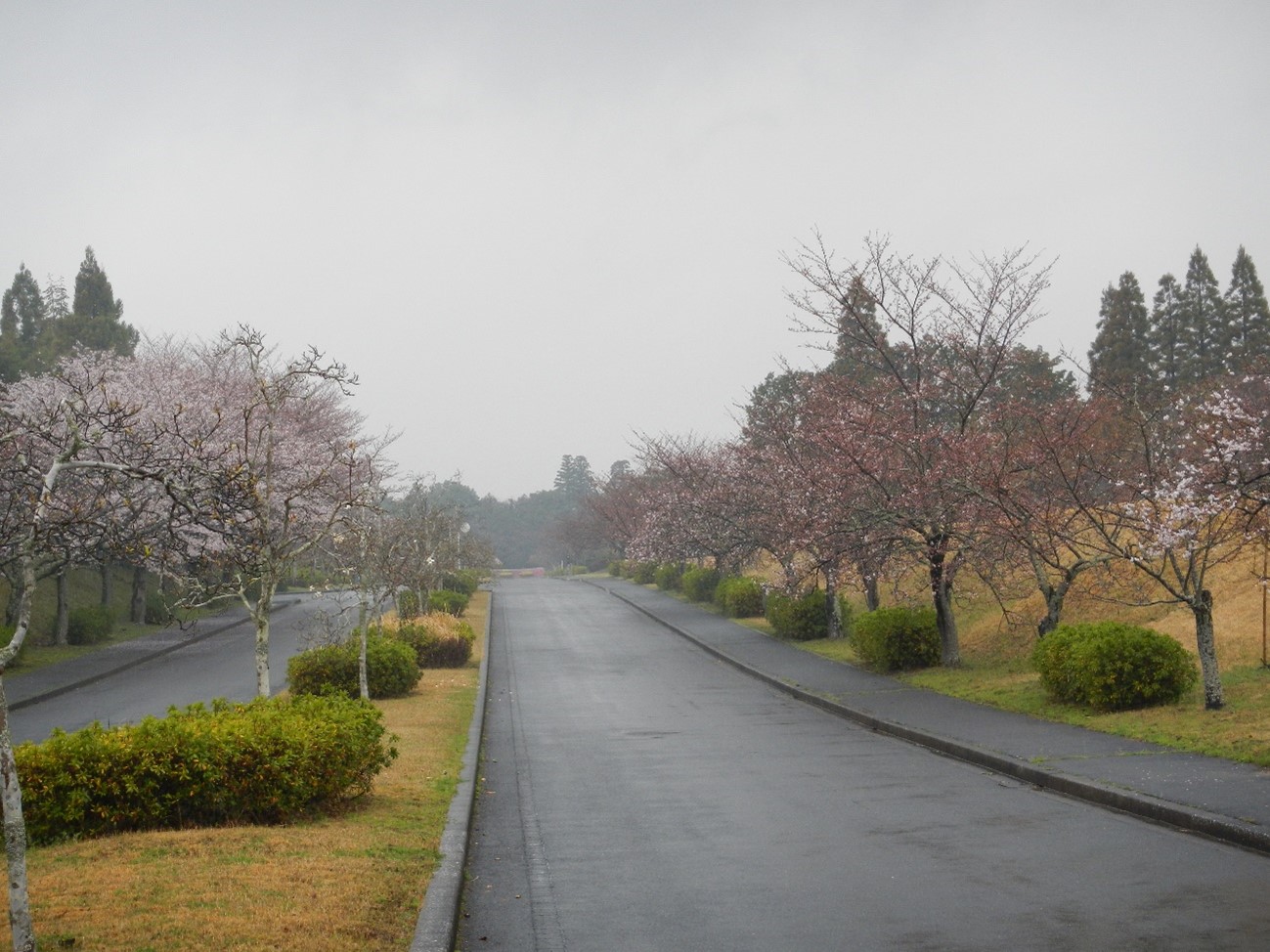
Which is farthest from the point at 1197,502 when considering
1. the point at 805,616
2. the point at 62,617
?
the point at 62,617

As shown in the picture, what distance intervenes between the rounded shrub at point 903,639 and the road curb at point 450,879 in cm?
1033

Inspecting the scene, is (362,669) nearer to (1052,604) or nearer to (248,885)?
(1052,604)

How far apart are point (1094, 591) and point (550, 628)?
18.5 metres

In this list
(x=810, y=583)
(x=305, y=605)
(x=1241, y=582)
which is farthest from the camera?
(x=305, y=605)

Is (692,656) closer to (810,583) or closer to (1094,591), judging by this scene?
(810,583)

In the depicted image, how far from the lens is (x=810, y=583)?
30.6 metres

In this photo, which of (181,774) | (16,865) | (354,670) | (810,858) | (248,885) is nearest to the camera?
(16,865)

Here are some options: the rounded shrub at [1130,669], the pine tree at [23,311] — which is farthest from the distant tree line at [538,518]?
the rounded shrub at [1130,669]

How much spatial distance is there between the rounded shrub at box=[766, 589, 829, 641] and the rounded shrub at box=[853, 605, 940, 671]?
7.17 m

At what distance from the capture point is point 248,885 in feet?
22.6

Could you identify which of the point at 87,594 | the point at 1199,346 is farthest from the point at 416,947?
the point at 1199,346

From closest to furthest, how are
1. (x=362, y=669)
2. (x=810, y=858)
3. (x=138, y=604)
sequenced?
(x=810, y=858), (x=362, y=669), (x=138, y=604)

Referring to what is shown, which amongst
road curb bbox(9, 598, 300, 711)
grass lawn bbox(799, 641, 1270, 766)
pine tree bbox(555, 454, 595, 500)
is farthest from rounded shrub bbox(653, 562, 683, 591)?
pine tree bbox(555, 454, 595, 500)

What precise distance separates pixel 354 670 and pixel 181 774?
408 inches
